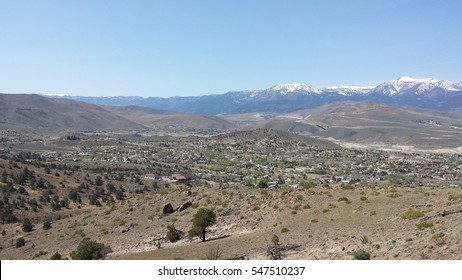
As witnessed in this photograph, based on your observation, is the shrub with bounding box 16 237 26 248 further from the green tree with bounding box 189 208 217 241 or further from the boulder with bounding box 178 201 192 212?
the green tree with bounding box 189 208 217 241

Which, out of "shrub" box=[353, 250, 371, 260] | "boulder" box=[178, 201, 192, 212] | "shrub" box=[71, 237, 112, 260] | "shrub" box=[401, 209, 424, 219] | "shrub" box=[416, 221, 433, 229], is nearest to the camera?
"shrub" box=[353, 250, 371, 260]

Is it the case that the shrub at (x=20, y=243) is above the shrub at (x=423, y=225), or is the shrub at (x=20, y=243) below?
below

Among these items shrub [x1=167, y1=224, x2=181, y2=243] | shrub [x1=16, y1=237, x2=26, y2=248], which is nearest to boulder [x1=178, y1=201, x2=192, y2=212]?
shrub [x1=167, y1=224, x2=181, y2=243]

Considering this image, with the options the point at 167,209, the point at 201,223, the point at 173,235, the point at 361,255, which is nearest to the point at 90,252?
the point at 173,235

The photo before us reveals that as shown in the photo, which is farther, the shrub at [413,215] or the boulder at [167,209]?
the boulder at [167,209]

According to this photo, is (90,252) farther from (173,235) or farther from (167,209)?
(167,209)

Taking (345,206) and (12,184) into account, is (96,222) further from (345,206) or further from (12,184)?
(12,184)

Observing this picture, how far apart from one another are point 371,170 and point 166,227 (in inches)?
3697

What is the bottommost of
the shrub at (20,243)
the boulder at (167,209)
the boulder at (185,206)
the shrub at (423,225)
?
the shrub at (20,243)

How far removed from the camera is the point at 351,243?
17.0m

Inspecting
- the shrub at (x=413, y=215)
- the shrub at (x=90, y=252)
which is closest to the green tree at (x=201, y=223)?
the shrub at (x=90, y=252)

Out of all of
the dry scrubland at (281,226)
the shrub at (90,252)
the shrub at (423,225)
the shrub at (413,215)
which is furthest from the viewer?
the shrub at (90,252)

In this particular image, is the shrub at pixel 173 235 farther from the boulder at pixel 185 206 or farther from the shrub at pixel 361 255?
the shrub at pixel 361 255

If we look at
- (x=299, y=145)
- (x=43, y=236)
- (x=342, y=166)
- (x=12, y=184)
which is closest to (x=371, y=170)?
(x=342, y=166)
